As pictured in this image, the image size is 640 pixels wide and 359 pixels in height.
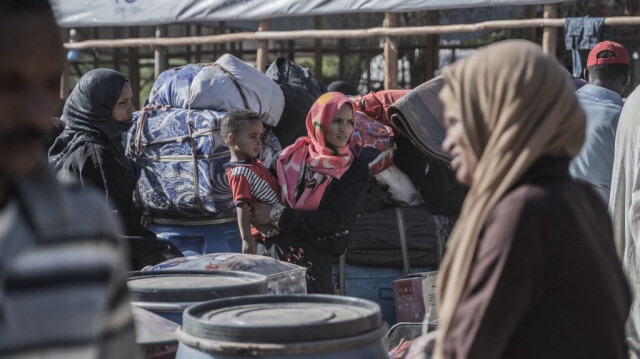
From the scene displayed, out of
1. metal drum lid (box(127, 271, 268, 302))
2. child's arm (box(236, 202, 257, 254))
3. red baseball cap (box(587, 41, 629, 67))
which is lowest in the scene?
child's arm (box(236, 202, 257, 254))

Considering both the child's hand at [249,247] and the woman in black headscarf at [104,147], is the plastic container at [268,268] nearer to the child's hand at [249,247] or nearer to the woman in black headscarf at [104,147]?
the woman in black headscarf at [104,147]

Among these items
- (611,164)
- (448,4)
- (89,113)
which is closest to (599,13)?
(448,4)

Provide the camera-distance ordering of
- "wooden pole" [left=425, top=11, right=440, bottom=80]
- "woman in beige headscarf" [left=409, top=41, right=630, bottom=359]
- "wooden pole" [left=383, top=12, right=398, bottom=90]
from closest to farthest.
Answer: "woman in beige headscarf" [left=409, top=41, right=630, bottom=359] < "wooden pole" [left=383, top=12, right=398, bottom=90] < "wooden pole" [left=425, top=11, right=440, bottom=80]

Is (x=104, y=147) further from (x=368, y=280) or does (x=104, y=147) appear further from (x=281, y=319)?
(x=368, y=280)

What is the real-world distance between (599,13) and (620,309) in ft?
31.3

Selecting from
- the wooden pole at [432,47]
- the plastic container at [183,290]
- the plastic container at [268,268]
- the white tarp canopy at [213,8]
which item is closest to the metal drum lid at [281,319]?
the plastic container at [183,290]

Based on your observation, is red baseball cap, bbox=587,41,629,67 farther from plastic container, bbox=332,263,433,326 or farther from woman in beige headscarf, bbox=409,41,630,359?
woman in beige headscarf, bbox=409,41,630,359

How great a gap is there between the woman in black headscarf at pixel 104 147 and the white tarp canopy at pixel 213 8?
393cm

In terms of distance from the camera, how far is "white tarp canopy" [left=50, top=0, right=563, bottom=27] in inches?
314

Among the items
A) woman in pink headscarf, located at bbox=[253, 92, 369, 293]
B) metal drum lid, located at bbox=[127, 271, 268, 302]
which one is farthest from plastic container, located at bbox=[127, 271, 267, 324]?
woman in pink headscarf, located at bbox=[253, 92, 369, 293]

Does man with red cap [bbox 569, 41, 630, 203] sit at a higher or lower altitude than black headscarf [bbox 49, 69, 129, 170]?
lower

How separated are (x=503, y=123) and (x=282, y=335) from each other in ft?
2.41

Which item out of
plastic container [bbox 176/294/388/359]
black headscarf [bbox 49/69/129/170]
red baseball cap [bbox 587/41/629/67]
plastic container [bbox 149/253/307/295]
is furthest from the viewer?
red baseball cap [bbox 587/41/629/67]

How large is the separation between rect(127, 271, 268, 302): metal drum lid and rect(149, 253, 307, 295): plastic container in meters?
0.14
